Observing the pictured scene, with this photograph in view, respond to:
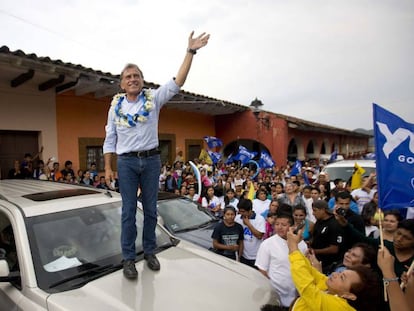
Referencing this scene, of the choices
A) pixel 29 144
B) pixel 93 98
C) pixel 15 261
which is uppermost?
pixel 93 98

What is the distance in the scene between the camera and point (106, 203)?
3084mm

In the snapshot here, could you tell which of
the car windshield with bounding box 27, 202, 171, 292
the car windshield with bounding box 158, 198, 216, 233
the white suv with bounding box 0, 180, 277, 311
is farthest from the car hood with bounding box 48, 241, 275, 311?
the car windshield with bounding box 158, 198, 216, 233

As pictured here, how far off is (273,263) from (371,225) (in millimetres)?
2066

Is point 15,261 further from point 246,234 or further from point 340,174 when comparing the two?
point 340,174

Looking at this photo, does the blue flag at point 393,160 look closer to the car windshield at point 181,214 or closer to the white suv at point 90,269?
the white suv at point 90,269

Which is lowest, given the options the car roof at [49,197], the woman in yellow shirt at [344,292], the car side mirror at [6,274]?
the woman in yellow shirt at [344,292]

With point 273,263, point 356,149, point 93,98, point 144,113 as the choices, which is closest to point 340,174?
point 273,263

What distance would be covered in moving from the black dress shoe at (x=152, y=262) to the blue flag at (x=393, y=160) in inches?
70.7

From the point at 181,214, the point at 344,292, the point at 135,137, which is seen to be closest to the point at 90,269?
the point at 135,137

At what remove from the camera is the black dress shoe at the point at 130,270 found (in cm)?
237

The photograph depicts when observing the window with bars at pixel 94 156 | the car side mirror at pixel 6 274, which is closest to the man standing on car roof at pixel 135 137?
the car side mirror at pixel 6 274

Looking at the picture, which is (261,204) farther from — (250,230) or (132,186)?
(132,186)

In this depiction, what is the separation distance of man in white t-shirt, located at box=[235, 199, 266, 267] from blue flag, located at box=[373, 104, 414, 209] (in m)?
2.05

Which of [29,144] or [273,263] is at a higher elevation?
[29,144]
